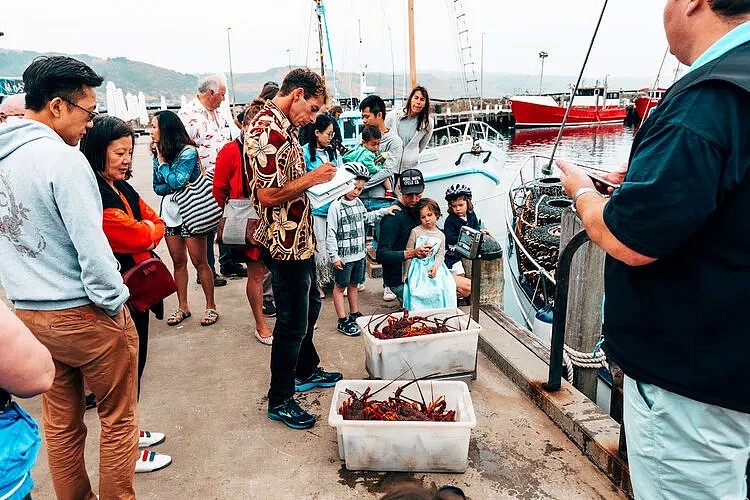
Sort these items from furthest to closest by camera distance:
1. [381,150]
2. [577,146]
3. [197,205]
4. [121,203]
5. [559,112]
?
[559,112] < [577,146] < [381,150] < [197,205] < [121,203]

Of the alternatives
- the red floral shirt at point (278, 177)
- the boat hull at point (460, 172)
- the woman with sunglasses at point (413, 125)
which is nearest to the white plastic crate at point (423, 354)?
the red floral shirt at point (278, 177)

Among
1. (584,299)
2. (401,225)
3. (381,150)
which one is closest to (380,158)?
(381,150)

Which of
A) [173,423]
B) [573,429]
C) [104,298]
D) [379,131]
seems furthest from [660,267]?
[379,131]

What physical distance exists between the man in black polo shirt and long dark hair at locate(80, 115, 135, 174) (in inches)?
87.5

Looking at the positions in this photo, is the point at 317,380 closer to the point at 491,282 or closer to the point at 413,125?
the point at 491,282

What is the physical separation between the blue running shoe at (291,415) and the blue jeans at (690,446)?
1988mm

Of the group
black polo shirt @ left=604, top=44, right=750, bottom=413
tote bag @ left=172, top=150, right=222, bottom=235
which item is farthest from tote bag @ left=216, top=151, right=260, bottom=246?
black polo shirt @ left=604, top=44, right=750, bottom=413

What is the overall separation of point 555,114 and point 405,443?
47568 mm

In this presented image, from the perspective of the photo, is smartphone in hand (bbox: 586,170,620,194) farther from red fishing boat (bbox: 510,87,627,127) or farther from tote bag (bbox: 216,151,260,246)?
red fishing boat (bbox: 510,87,627,127)

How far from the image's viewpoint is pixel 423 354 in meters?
3.30

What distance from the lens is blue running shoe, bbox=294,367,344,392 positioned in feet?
11.4

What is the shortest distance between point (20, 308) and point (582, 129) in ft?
169

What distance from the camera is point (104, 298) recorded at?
6.39 ft

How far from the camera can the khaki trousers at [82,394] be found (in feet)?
6.37
